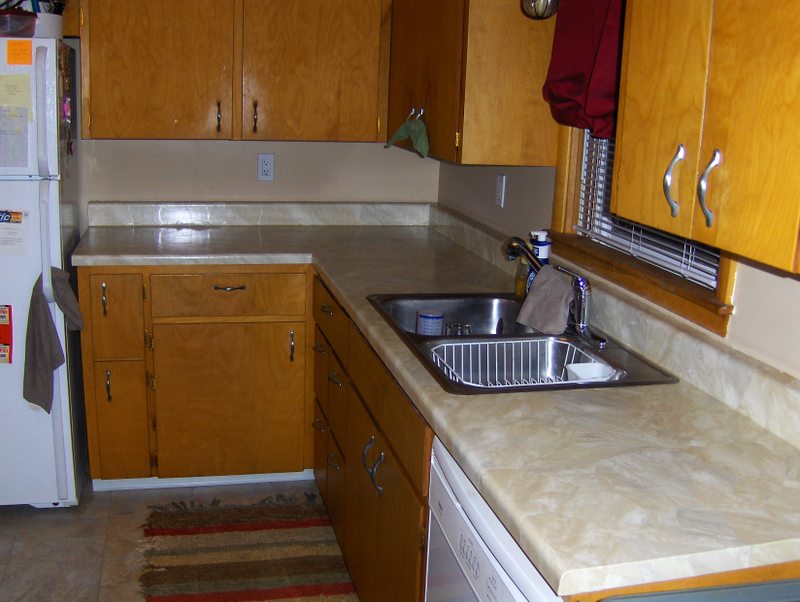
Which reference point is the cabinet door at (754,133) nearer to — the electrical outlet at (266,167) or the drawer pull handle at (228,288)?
the drawer pull handle at (228,288)

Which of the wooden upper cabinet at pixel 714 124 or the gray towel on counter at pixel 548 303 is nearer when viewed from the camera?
the wooden upper cabinet at pixel 714 124

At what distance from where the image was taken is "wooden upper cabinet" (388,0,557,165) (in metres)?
2.46

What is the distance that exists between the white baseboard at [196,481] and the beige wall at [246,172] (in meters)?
1.10

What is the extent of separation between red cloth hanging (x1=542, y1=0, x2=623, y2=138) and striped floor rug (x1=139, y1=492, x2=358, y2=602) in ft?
4.95

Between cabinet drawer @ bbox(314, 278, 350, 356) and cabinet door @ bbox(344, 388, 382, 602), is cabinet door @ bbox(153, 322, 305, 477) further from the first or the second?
cabinet door @ bbox(344, 388, 382, 602)

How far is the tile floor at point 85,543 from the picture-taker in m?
2.63

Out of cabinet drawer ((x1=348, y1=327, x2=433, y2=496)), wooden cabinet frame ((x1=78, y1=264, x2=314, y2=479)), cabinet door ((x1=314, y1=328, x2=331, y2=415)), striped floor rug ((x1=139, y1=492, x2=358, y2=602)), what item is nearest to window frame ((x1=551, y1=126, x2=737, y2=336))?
cabinet drawer ((x1=348, y1=327, x2=433, y2=496))

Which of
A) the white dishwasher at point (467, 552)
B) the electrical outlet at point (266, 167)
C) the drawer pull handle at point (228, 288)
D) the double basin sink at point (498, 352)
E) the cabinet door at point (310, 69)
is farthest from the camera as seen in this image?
the electrical outlet at point (266, 167)

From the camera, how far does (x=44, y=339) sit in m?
2.84

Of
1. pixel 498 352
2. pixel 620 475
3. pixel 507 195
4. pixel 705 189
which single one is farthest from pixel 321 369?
pixel 705 189

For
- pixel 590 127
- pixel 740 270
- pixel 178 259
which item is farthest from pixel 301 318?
pixel 740 270

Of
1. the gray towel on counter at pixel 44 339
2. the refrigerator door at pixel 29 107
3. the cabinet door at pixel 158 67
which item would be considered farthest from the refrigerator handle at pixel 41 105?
the cabinet door at pixel 158 67

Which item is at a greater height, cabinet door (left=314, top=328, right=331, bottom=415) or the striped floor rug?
cabinet door (left=314, top=328, right=331, bottom=415)

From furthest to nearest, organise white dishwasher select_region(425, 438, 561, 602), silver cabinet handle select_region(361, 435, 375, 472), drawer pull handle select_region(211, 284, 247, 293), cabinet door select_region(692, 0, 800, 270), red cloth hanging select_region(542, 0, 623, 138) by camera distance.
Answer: drawer pull handle select_region(211, 284, 247, 293)
silver cabinet handle select_region(361, 435, 375, 472)
red cloth hanging select_region(542, 0, 623, 138)
white dishwasher select_region(425, 438, 561, 602)
cabinet door select_region(692, 0, 800, 270)
